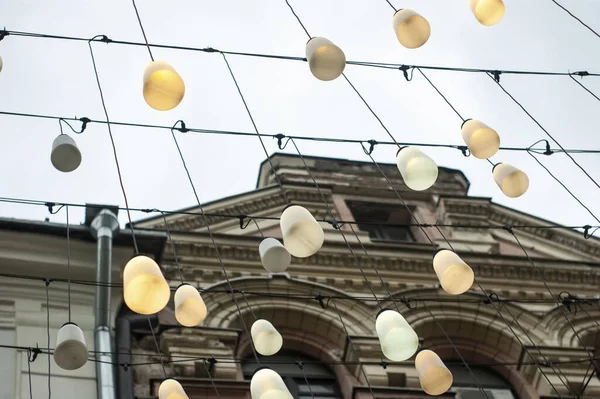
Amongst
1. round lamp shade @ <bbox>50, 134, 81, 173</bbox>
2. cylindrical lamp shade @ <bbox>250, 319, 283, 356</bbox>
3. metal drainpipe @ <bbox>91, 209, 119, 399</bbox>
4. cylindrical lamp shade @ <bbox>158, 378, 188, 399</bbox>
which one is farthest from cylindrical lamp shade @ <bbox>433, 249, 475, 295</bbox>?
metal drainpipe @ <bbox>91, 209, 119, 399</bbox>

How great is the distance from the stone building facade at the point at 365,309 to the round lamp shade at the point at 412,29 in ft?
9.36

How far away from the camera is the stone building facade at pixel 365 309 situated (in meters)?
10.6

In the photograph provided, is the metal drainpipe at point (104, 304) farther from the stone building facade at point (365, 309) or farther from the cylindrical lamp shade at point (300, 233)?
A: the cylindrical lamp shade at point (300, 233)

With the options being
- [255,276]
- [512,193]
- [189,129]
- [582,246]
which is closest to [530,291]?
[582,246]

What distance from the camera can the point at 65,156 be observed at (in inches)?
287

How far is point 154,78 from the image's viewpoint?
21.7 ft

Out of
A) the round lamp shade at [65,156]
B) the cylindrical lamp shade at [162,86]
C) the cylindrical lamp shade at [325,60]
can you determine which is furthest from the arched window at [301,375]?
the cylindrical lamp shade at [162,86]

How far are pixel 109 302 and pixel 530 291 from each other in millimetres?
6066

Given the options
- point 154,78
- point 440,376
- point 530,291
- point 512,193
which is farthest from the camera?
point 530,291

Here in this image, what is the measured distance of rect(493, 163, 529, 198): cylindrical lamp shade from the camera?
7.73 meters

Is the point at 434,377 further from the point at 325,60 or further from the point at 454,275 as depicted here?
the point at 325,60

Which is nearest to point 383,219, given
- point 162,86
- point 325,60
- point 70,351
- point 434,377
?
point 434,377

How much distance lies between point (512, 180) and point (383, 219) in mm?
7780

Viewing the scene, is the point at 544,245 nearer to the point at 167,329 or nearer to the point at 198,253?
the point at 198,253
